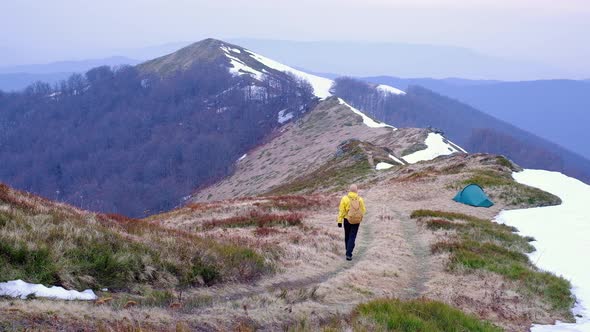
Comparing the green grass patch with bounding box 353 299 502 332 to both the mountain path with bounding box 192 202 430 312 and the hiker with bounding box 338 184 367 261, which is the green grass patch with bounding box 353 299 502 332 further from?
the hiker with bounding box 338 184 367 261

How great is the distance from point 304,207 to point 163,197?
12877cm

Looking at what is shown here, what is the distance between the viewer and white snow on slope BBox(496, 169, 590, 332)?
578 inches

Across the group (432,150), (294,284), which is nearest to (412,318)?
(294,284)

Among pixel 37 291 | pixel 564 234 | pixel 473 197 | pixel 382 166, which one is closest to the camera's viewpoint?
pixel 37 291

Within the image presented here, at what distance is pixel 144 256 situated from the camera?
10.4 meters

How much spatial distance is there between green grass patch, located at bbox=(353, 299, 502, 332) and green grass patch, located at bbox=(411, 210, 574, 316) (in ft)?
16.5

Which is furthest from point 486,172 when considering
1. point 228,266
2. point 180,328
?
point 180,328

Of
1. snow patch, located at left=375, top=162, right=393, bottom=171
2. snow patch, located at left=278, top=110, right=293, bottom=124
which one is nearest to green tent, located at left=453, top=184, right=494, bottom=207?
snow patch, located at left=375, top=162, right=393, bottom=171

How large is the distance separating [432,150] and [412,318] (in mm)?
74319

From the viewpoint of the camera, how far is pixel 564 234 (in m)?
22.6

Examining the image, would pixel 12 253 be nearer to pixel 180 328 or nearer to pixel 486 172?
pixel 180 328

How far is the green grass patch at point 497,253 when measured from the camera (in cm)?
1427

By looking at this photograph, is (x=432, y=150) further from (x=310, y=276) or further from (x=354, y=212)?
(x=310, y=276)

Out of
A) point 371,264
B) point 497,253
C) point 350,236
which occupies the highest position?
point 350,236
